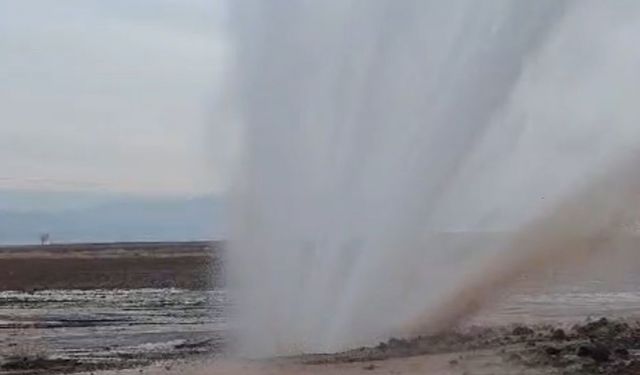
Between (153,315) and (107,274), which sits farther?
(107,274)

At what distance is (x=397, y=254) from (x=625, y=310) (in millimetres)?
13767

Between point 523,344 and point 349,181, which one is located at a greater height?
point 349,181

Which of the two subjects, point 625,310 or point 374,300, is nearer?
point 374,300

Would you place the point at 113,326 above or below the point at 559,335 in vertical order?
above

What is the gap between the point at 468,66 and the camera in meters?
19.3

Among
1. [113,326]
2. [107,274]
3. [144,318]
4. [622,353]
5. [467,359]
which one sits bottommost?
[622,353]

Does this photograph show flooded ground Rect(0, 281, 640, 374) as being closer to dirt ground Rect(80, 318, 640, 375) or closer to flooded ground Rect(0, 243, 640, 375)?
flooded ground Rect(0, 243, 640, 375)

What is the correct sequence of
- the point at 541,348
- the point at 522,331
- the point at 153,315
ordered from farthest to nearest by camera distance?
the point at 153,315 → the point at 522,331 → the point at 541,348

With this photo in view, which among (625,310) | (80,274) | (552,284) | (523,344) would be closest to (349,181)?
(523,344)

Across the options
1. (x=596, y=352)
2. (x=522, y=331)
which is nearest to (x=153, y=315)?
(x=522, y=331)

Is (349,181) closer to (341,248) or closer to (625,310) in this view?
(341,248)

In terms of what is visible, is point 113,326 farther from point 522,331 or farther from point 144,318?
point 522,331

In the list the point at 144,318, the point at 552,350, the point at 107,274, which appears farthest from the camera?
the point at 107,274

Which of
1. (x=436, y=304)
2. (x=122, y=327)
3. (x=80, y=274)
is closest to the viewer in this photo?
(x=436, y=304)
